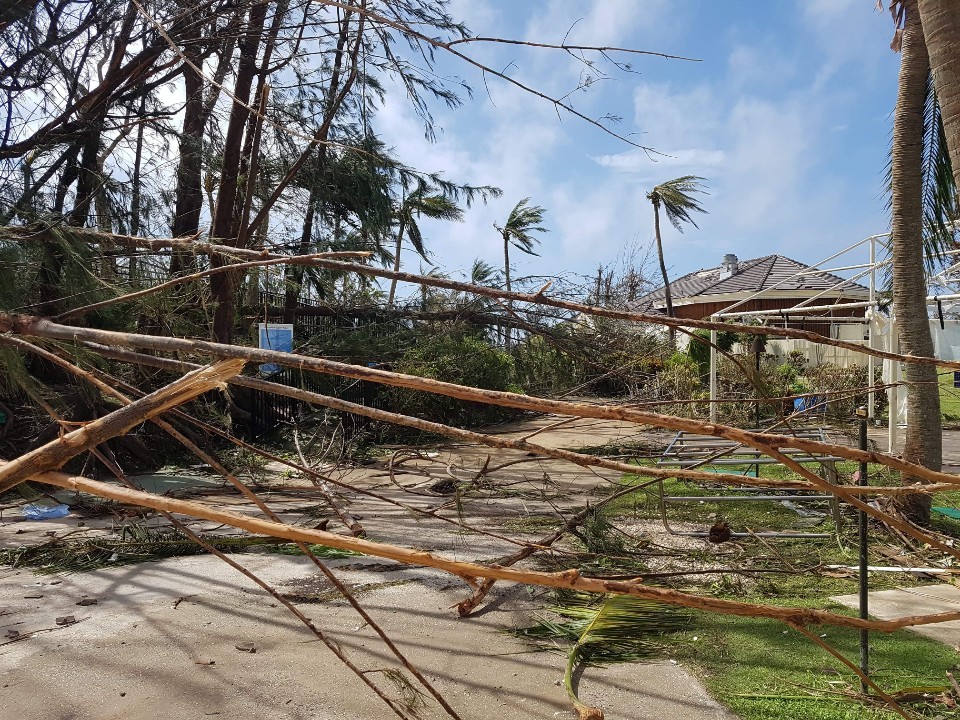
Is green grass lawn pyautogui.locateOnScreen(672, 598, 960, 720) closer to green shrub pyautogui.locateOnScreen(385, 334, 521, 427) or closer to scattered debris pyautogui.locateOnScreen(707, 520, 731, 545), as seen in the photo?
scattered debris pyautogui.locateOnScreen(707, 520, 731, 545)

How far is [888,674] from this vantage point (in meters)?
3.12

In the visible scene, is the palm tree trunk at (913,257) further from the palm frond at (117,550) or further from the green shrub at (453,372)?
the green shrub at (453,372)

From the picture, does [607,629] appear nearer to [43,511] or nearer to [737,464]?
[737,464]

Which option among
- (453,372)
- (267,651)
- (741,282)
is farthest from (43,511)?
(741,282)

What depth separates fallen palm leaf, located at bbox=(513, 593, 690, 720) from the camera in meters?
3.28

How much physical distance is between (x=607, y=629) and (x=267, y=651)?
5.29 feet

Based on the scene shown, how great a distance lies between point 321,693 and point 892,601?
10.7 feet

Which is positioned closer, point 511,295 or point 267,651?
point 511,295

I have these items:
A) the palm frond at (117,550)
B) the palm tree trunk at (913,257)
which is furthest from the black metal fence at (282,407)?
the palm tree trunk at (913,257)

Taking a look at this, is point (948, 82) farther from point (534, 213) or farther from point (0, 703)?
point (534, 213)

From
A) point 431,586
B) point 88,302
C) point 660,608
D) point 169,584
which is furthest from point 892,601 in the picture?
point 88,302

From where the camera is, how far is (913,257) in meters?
5.99

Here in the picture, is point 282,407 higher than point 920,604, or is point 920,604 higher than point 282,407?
point 282,407

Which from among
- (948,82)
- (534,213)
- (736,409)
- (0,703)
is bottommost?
(0,703)
